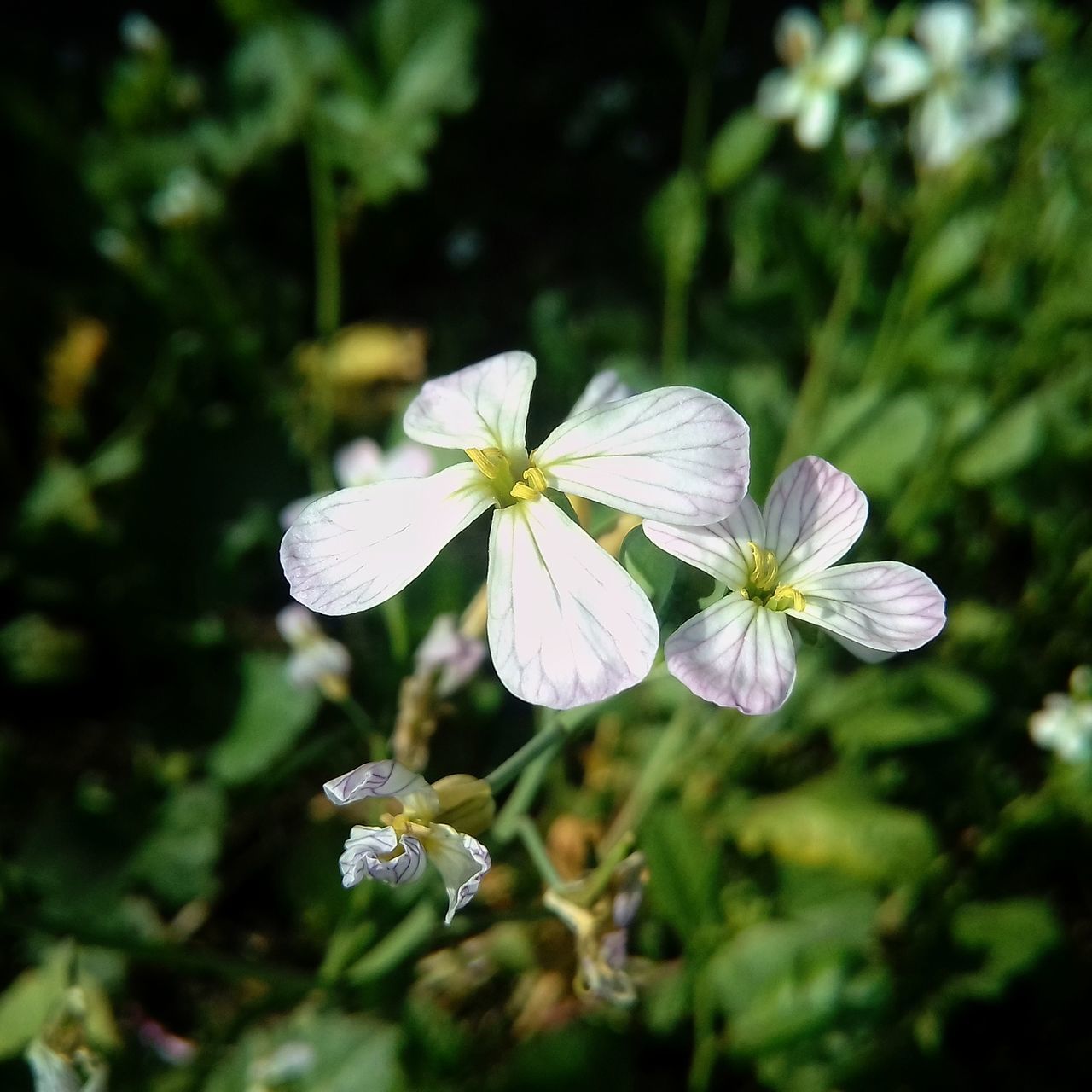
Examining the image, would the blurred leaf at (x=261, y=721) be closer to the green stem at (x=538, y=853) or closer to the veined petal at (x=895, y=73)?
the green stem at (x=538, y=853)

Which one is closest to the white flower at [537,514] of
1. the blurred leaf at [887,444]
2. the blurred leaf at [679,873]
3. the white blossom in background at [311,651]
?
the white blossom in background at [311,651]

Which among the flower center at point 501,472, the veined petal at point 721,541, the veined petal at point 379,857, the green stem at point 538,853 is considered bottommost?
the veined petal at point 379,857

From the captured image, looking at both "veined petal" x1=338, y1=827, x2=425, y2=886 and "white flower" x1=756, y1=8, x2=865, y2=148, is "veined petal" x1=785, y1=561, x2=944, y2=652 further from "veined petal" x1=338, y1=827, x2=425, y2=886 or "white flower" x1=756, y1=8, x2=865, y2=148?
"white flower" x1=756, y1=8, x2=865, y2=148

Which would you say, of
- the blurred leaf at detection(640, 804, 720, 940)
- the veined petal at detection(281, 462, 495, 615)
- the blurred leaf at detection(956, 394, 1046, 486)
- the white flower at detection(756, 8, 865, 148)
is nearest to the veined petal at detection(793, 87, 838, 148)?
the white flower at detection(756, 8, 865, 148)

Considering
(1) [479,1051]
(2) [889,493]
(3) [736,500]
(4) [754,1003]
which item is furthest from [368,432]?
(3) [736,500]

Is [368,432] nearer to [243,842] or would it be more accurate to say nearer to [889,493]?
[243,842]

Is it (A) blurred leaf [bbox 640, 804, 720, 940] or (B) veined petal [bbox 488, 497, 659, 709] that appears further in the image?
(A) blurred leaf [bbox 640, 804, 720, 940]
